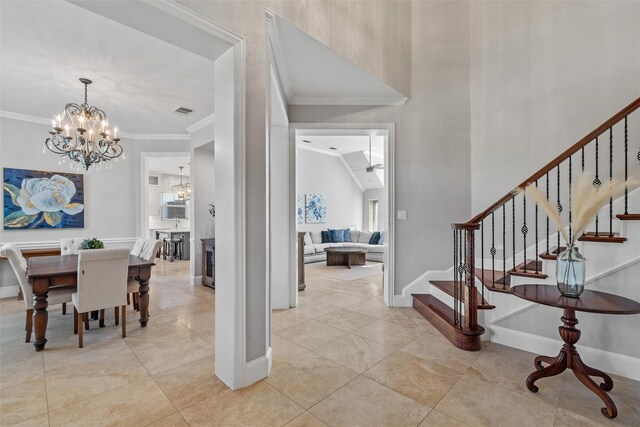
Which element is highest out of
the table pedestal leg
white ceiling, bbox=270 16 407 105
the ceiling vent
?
the ceiling vent

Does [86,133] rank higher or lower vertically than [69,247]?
higher

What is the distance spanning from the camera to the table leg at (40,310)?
260 centimetres

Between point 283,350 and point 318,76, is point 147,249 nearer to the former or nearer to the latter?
point 283,350

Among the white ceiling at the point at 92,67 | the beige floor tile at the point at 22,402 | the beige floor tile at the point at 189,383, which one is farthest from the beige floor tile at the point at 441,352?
the white ceiling at the point at 92,67

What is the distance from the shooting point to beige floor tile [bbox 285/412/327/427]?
1662 mm

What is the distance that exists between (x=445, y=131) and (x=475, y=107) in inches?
18.8

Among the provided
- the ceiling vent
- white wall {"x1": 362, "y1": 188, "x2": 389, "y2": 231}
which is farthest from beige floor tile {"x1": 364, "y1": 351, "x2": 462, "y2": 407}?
white wall {"x1": 362, "y1": 188, "x2": 389, "y2": 231}

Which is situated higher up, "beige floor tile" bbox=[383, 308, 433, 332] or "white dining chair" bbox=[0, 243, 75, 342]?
"white dining chair" bbox=[0, 243, 75, 342]

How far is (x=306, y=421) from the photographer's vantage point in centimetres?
169

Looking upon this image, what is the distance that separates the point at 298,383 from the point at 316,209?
6.92m

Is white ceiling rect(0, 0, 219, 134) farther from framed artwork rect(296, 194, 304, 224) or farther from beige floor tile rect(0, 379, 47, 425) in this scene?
framed artwork rect(296, 194, 304, 224)

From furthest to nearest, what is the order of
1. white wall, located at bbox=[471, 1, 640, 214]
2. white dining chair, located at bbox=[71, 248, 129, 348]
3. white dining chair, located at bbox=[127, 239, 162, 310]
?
1. white dining chair, located at bbox=[127, 239, 162, 310]
2. white wall, located at bbox=[471, 1, 640, 214]
3. white dining chair, located at bbox=[71, 248, 129, 348]

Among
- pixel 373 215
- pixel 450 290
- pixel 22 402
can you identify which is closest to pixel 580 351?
pixel 450 290

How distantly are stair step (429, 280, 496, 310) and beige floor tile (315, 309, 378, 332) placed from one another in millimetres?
895
